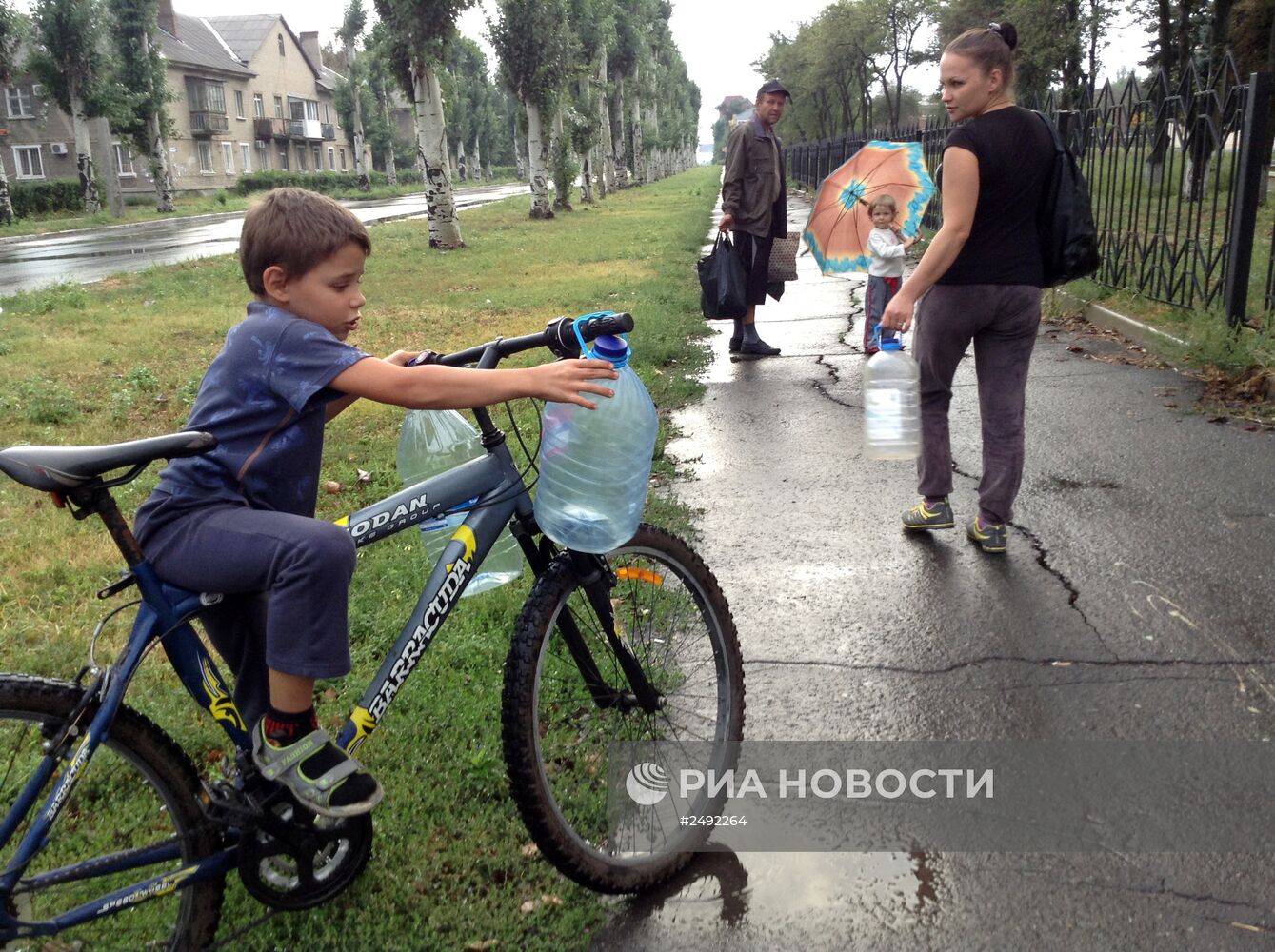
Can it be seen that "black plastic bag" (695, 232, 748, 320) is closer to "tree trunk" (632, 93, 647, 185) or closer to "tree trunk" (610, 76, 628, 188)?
"tree trunk" (610, 76, 628, 188)

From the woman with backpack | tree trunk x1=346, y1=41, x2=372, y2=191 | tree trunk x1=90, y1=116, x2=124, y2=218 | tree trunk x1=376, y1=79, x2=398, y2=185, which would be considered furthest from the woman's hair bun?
tree trunk x1=376, y1=79, x2=398, y2=185

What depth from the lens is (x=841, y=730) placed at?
3428 millimetres

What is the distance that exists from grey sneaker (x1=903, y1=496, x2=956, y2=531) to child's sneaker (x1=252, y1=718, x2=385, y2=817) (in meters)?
3.32

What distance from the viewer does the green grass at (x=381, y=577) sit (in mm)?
2660

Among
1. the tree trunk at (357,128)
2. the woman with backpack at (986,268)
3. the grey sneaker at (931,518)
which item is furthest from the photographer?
the tree trunk at (357,128)

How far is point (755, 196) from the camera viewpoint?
30.6 ft

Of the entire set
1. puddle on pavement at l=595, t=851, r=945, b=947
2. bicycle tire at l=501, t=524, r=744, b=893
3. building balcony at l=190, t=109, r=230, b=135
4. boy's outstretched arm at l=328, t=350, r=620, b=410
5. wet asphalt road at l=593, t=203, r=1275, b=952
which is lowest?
puddle on pavement at l=595, t=851, r=945, b=947

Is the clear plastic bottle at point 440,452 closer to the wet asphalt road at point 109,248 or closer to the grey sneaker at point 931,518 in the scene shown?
the grey sneaker at point 931,518

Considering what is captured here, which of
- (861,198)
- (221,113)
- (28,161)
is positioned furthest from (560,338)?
(221,113)

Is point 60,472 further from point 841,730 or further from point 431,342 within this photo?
point 431,342

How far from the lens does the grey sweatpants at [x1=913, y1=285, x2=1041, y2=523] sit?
15.0 ft

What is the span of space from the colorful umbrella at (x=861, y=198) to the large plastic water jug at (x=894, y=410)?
3490 millimetres

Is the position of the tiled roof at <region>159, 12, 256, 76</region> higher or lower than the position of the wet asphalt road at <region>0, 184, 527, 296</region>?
higher

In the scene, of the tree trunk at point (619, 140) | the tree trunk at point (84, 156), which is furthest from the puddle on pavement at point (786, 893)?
the tree trunk at point (619, 140)
